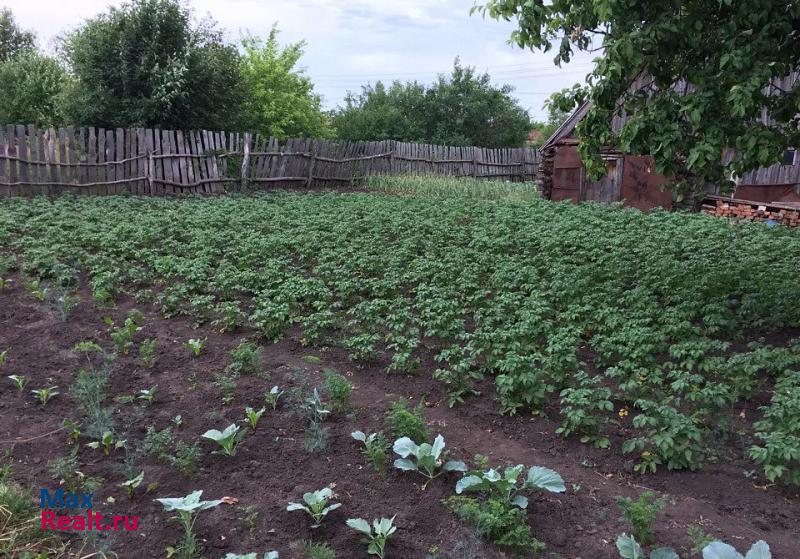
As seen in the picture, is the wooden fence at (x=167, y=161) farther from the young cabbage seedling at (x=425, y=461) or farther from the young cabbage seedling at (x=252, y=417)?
the young cabbage seedling at (x=425, y=461)

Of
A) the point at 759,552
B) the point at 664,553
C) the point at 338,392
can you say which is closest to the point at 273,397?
the point at 338,392

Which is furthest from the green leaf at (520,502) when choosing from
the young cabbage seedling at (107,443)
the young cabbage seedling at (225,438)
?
the young cabbage seedling at (107,443)

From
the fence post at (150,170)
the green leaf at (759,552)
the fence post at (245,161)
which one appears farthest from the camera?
the fence post at (245,161)

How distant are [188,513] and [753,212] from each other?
11739mm

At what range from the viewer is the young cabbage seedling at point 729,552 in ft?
7.70

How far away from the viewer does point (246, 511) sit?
2867mm

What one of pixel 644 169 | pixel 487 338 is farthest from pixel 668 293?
pixel 644 169

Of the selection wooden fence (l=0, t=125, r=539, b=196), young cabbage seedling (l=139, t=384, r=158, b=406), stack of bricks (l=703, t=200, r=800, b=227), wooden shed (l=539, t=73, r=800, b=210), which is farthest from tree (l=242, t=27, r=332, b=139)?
young cabbage seedling (l=139, t=384, r=158, b=406)

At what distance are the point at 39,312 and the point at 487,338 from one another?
3.94 meters

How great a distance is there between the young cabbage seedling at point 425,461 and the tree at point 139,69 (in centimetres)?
1387

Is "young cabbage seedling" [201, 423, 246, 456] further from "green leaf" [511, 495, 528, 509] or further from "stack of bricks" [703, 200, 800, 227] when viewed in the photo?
"stack of bricks" [703, 200, 800, 227]

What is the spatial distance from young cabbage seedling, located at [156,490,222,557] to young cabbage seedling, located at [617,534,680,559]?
170 centimetres

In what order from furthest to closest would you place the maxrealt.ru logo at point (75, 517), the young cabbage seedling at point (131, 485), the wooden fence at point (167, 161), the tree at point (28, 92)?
the tree at point (28, 92)
the wooden fence at point (167, 161)
the young cabbage seedling at point (131, 485)
the maxrealt.ru logo at point (75, 517)

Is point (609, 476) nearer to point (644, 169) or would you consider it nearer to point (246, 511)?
point (246, 511)
